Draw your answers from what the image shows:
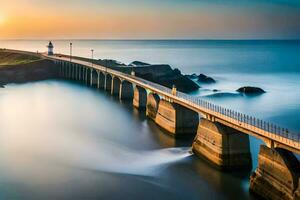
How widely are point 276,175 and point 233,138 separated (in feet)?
26.9

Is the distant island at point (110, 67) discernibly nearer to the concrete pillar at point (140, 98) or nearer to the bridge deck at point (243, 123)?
the concrete pillar at point (140, 98)

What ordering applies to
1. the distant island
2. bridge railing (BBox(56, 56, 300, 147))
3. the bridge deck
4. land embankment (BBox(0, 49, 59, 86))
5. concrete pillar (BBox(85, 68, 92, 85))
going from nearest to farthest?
the bridge deck, bridge railing (BBox(56, 56, 300, 147)), the distant island, concrete pillar (BBox(85, 68, 92, 85)), land embankment (BBox(0, 49, 59, 86))

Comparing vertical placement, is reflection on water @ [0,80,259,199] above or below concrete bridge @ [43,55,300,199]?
below

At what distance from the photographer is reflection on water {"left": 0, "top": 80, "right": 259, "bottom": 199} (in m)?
34.8

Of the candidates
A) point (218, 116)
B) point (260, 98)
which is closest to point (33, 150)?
point (218, 116)

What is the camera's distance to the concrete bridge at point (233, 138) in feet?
98.2

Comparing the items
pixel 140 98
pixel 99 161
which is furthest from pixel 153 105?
pixel 99 161

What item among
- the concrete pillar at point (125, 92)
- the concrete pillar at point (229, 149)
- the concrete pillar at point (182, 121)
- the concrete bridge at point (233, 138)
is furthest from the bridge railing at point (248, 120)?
the concrete pillar at point (125, 92)

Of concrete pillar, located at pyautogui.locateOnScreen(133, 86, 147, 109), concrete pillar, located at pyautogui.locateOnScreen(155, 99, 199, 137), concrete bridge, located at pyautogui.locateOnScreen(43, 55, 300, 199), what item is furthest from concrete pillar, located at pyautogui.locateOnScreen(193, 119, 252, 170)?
concrete pillar, located at pyautogui.locateOnScreen(133, 86, 147, 109)

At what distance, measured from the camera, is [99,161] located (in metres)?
Answer: 43.0

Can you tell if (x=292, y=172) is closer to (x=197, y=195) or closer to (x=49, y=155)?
(x=197, y=195)

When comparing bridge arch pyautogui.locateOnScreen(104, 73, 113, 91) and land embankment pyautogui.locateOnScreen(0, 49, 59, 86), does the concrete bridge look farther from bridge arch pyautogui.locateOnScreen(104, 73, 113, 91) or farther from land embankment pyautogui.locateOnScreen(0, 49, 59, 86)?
land embankment pyautogui.locateOnScreen(0, 49, 59, 86)

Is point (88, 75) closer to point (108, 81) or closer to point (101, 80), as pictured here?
point (101, 80)

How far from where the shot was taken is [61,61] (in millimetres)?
125188
